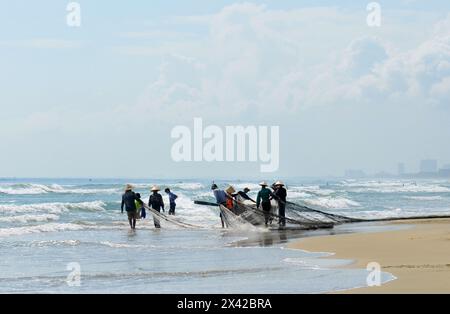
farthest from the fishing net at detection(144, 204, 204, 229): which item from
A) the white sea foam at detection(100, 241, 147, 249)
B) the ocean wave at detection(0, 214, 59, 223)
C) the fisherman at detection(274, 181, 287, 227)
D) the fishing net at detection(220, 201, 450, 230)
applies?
the ocean wave at detection(0, 214, 59, 223)

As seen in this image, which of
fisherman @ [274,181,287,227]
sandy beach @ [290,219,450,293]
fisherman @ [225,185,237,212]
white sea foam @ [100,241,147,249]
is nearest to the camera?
sandy beach @ [290,219,450,293]

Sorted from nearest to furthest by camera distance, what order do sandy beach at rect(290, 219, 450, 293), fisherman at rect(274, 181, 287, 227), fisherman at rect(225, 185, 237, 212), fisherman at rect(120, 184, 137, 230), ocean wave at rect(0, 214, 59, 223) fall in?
sandy beach at rect(290, 219, 450, 293) < fisherman at rect(274, 181, 287, 227) < fisherman at rect(225, 185, 237, 212) < fisherman at rect(120, 184, 137, 230) < ocean wave at rect(0, 214, 59, 223)

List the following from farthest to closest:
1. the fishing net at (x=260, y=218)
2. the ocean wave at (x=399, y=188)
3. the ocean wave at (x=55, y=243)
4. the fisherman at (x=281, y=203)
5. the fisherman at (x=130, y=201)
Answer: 1. the ocean wave at (x=399, y=188)
2. the fisherman at (x=130, y=201)
3. the fisherman at (x=281, y=203)
4. the fishing net at (x=260, y=218)
5. the ocean wave at (x=55, y=243)

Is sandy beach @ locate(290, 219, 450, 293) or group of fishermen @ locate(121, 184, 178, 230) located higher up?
group of fishermen @ locate(121, 184, 178, 230)

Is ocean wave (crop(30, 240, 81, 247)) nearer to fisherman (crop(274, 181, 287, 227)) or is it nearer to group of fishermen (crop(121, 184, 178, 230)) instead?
group of fishermen (crop(121, 184, 178, 230))

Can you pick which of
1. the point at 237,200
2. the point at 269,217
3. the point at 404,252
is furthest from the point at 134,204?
the point at 404,252

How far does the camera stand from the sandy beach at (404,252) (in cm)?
1046

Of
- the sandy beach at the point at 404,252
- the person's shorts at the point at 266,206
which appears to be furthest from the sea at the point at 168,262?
the person's shorts at the point at 266,206

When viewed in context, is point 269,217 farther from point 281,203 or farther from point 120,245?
point 120,245

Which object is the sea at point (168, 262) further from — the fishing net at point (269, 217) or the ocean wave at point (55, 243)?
the fishing net at point (269, 217)

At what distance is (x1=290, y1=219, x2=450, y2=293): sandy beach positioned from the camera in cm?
1046

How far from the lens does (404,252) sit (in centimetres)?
1494
